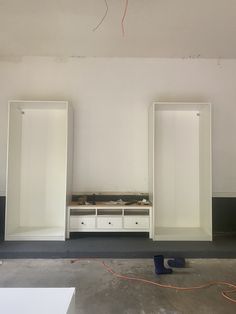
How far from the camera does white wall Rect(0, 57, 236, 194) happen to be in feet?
12.0

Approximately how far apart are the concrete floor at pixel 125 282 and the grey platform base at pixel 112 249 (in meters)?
0.07

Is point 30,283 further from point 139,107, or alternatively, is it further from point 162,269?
point 139,107

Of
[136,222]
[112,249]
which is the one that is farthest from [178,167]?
[112,249]

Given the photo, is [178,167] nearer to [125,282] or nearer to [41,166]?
[125,282]

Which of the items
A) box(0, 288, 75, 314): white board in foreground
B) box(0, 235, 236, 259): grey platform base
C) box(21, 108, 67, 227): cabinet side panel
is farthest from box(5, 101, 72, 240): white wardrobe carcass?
box(0, 288, 75, 314): white board in foreground

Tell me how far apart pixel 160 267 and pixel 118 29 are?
2730 millimetres

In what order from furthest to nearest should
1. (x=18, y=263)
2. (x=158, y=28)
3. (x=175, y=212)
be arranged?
1. (x=175, y=212)
2. (x=158, y=28)
3. (x=18, y=263)

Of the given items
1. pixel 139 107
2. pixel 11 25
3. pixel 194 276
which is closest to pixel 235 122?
pixel 139 107

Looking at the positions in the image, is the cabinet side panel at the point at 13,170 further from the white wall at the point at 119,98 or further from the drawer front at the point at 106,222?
the drawer front at the point at 106,222

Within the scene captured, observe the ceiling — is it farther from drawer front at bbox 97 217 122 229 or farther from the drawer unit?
drawer front at bbox 97 217 122 229

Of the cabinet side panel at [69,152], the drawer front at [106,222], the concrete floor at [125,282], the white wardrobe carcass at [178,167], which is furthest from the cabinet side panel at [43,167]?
the white wardrobe carcass at [178,167]

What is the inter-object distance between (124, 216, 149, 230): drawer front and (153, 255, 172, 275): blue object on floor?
2.06 ft

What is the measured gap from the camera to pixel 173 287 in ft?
7.43

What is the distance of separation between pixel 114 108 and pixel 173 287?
97.3 inches
